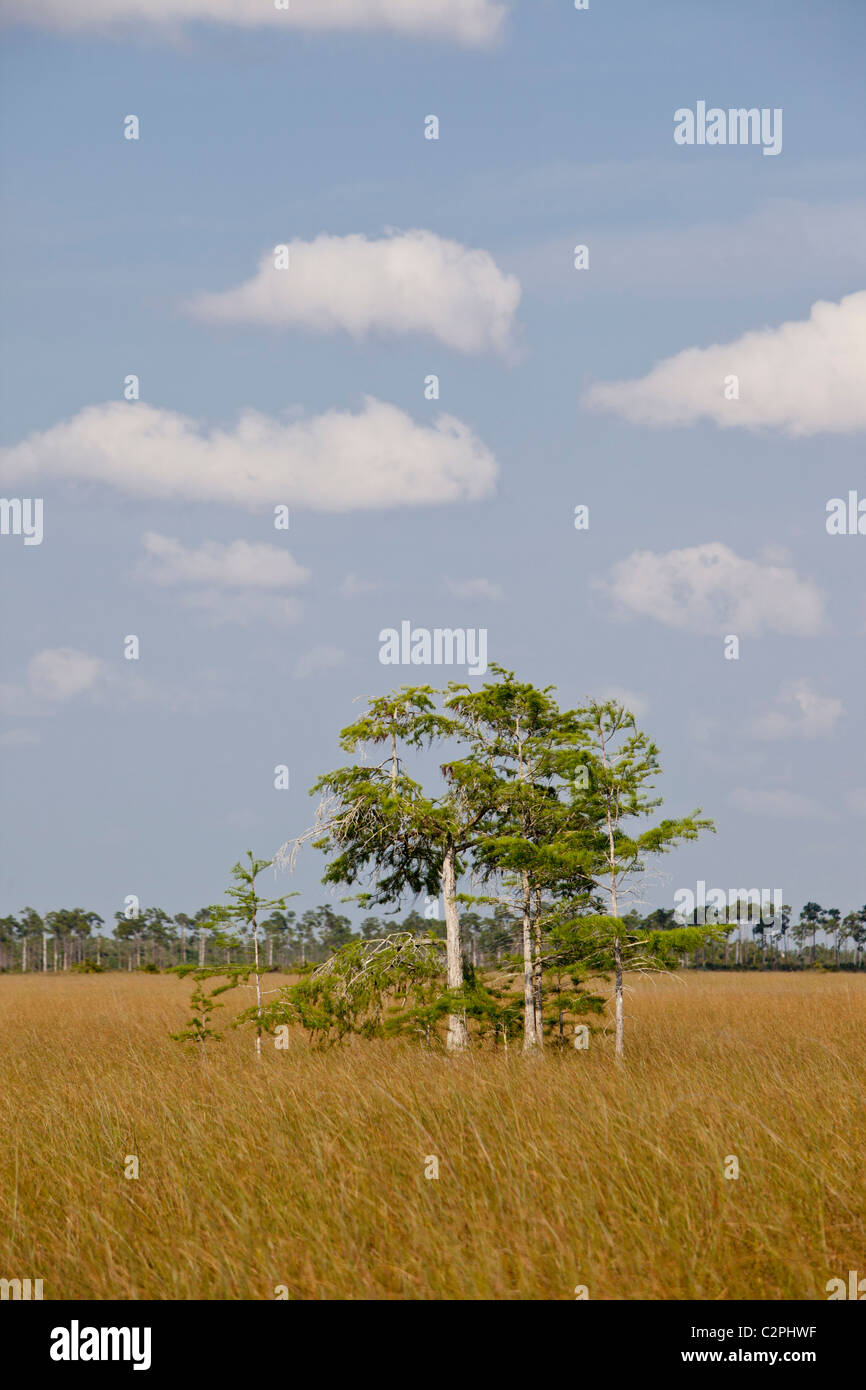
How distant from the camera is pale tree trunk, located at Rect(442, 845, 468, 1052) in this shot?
57.9ft

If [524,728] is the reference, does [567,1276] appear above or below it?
below

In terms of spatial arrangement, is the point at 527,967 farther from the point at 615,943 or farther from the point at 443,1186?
the point at 443,1186

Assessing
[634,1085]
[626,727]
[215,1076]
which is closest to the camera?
[634,1085]

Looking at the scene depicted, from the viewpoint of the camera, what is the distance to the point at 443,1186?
25.6ft

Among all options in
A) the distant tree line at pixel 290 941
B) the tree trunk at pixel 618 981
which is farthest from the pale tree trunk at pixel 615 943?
the distant tree line at pixel 290 941

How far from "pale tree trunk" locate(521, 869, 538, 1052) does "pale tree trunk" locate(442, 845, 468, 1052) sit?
106 cm

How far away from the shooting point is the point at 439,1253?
658 centimetres

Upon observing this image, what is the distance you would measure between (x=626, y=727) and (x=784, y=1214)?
1162 cm

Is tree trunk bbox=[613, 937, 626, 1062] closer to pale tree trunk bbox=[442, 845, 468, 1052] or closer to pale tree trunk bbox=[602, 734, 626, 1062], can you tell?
pale tree trunk bbox=[602, 734, 626, 1062]

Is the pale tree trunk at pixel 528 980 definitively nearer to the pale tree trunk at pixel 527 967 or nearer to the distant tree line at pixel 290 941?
the pale tree trunk at pixel 527 967

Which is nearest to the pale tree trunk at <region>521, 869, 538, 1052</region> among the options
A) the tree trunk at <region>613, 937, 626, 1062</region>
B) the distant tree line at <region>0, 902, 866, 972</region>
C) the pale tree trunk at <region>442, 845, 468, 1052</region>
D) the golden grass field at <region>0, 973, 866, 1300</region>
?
the pale tree trunk at <region>442, 845, 468, 1052</region>
